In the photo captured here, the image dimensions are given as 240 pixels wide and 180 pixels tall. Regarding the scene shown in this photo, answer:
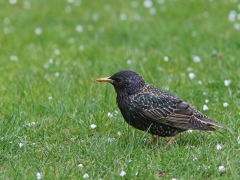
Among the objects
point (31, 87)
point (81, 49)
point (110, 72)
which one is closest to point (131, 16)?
point (81, 49)

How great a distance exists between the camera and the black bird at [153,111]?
6820 millimetres

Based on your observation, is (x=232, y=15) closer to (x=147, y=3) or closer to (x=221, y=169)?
(x=147, y=3)

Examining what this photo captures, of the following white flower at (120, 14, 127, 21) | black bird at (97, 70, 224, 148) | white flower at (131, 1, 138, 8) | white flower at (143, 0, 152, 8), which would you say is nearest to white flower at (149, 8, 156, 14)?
white flower at (143, 0, 152, 8)

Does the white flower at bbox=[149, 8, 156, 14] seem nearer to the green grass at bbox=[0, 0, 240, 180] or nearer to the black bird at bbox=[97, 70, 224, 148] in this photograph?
the green grass at bbox=[0, 0, 240, 180]

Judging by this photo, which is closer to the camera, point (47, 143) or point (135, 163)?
point (135, 163)

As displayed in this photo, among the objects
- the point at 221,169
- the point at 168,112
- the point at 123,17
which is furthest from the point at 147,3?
the point at 221,169

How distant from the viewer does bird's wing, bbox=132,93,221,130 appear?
6816 millimetres

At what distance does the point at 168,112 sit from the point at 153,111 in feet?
0.63

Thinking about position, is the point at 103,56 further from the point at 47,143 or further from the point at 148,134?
the point at 47,143

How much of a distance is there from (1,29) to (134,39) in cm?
264

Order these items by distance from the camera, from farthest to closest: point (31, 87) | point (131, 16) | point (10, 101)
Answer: point (131, 16)
point (31, 87)
point (10, 101)

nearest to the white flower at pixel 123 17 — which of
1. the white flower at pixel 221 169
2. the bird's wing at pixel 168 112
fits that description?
the bird's wing at pixel 168 112

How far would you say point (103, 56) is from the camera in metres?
10.4

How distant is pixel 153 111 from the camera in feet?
22.5
